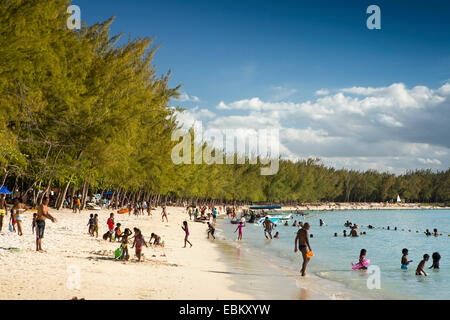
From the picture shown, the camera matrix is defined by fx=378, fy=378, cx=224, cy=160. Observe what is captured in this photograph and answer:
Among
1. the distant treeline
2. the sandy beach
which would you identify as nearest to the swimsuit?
the sandy beach

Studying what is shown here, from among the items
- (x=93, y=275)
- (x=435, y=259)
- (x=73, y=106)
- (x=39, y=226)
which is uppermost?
(x=73, y=106)

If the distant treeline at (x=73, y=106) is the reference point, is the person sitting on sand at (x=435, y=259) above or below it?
below

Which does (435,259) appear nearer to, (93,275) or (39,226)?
(93,275)

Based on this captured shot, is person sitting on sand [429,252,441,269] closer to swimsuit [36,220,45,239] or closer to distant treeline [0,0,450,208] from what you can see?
swimsuit [36,220,45,239]

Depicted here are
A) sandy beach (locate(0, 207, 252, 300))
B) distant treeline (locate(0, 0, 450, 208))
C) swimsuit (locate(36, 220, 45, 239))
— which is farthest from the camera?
distant treeline (locate(0, 0, 450, 208))

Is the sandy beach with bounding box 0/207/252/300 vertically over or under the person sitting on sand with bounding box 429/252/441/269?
over

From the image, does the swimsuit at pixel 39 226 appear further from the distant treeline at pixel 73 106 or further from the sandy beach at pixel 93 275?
the distant treeline at pixel 73 106

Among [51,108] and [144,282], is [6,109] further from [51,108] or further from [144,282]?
[144,282]

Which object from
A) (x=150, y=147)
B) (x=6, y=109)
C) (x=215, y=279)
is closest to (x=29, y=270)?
(x=215, y=279)

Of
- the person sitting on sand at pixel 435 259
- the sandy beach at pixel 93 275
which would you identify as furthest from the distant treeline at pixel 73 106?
the person sitting on sand at pixel 435 259

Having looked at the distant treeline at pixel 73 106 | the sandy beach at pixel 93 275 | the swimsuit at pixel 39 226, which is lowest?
the sandy beach at pixel 93 275

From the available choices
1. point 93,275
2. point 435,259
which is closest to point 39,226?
point 93,275
